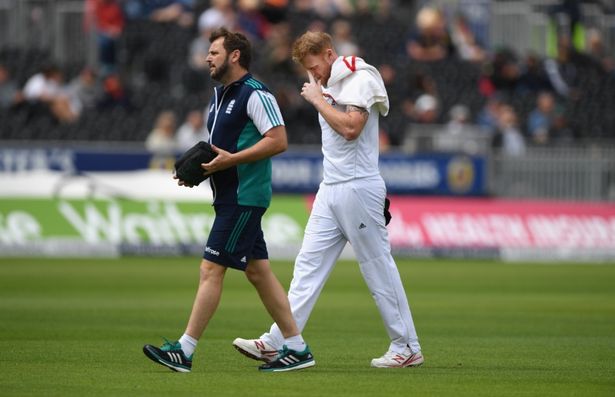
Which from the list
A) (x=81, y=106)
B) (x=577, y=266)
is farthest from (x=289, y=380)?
(x=81, y=106)

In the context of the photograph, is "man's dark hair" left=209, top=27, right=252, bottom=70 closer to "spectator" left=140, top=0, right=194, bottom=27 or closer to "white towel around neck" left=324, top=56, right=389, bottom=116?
"white towel around neck" left=324, top=56, right=389, bottom=116

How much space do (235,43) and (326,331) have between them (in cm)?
463

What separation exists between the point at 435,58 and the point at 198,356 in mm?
22924

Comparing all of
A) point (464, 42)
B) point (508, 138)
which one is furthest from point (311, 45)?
point (464, 42)

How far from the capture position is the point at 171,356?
10.2m

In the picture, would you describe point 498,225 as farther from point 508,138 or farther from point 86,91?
point 86,91

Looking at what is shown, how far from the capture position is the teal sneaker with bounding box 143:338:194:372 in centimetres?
1012

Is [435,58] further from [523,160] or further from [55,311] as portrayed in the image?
[55,311]

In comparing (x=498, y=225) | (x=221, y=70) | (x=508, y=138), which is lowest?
(x=498, y=225)

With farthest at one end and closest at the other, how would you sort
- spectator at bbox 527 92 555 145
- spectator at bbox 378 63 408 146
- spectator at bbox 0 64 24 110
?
1. spectator at bbox 527 92 555 145
2. spectator at bbox 0 64 24 110
3. spectator at bbox 378 63 408 146

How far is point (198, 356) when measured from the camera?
11734 millimetres

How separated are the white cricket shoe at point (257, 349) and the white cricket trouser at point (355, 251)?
0.19ft

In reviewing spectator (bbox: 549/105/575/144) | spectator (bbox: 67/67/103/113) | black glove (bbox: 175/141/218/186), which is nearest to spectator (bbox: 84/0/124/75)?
spectator (bbox: 67/67/103/113)

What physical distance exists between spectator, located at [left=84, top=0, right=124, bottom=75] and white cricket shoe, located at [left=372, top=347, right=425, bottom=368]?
21.4 m
